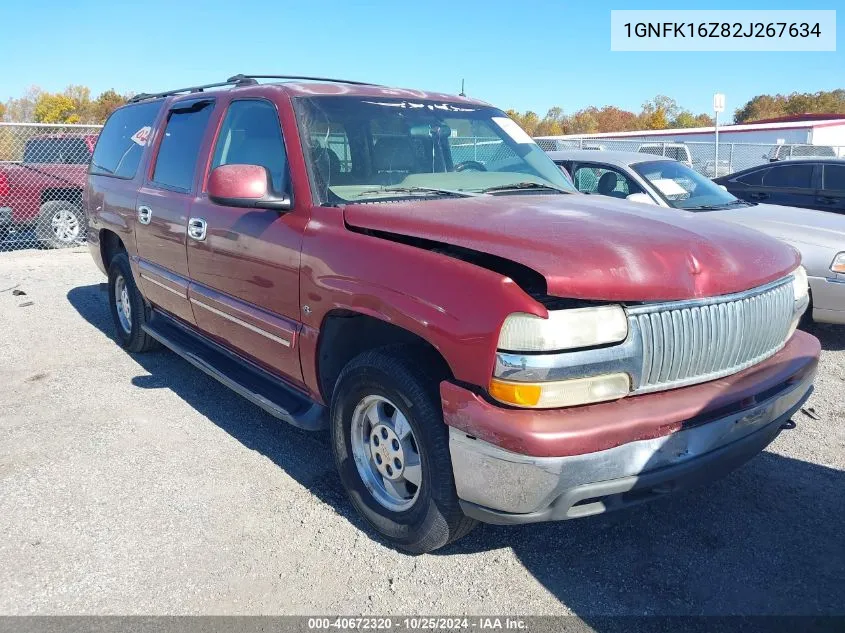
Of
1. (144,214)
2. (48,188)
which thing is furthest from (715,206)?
(48,188)

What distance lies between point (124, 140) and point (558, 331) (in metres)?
4.58

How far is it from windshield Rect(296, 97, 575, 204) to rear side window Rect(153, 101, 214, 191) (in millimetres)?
1058

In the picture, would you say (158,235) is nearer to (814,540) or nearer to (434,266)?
(434,266)

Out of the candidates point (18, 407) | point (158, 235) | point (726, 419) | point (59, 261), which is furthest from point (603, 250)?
point (59, 261)

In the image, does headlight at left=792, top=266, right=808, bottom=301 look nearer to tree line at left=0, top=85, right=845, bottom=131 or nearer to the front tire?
the front tire

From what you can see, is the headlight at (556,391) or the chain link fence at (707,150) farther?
the chain link fence at (707,150)

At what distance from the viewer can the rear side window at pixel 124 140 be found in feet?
17.0

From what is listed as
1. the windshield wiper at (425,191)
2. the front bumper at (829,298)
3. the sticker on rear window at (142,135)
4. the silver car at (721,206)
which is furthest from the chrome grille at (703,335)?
the sticker on rear window at (142,135)

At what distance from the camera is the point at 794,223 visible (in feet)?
20.2

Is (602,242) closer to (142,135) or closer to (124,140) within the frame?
(142,135)

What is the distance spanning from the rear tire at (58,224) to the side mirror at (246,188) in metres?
9.43

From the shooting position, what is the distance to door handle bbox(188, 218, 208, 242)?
3.99m

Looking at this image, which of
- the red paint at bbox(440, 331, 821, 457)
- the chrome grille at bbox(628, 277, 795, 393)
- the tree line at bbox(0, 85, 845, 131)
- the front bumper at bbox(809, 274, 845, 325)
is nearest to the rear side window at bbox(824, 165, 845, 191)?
the front bumper at bbox(809, 274, 845, 325)

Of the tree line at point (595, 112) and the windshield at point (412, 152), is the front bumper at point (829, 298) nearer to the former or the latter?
the windshield at point (412, 152)
